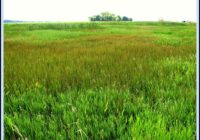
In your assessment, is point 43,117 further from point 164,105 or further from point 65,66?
point 65,66

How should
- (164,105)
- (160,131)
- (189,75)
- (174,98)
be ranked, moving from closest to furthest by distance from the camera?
(160,131)
(164,105)
(174,98)
(189,75)

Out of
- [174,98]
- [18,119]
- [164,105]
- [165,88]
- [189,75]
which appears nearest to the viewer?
[18,119]

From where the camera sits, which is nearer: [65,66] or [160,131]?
[160,131]

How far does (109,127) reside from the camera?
2301 millimetres

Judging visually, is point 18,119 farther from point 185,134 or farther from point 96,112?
point 185,134

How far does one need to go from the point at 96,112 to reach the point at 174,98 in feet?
2.45

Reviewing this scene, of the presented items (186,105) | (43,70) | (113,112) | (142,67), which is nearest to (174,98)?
(186,105)

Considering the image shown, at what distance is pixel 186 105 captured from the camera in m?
2.66

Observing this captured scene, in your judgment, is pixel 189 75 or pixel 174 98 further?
pixel 189 75

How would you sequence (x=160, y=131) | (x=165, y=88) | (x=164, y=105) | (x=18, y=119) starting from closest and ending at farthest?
1. (x=160, y=131)
2. (x=18, y=119)
3. (x=164, y=105)
4. (x=165, y=88)

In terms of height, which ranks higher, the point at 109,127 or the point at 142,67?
the point at 142,67

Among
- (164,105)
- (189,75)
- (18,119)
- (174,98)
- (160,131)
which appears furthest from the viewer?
(189,75)

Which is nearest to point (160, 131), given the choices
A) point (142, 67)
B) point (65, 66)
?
point (142, 67)

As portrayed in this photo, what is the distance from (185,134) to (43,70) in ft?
6.82
